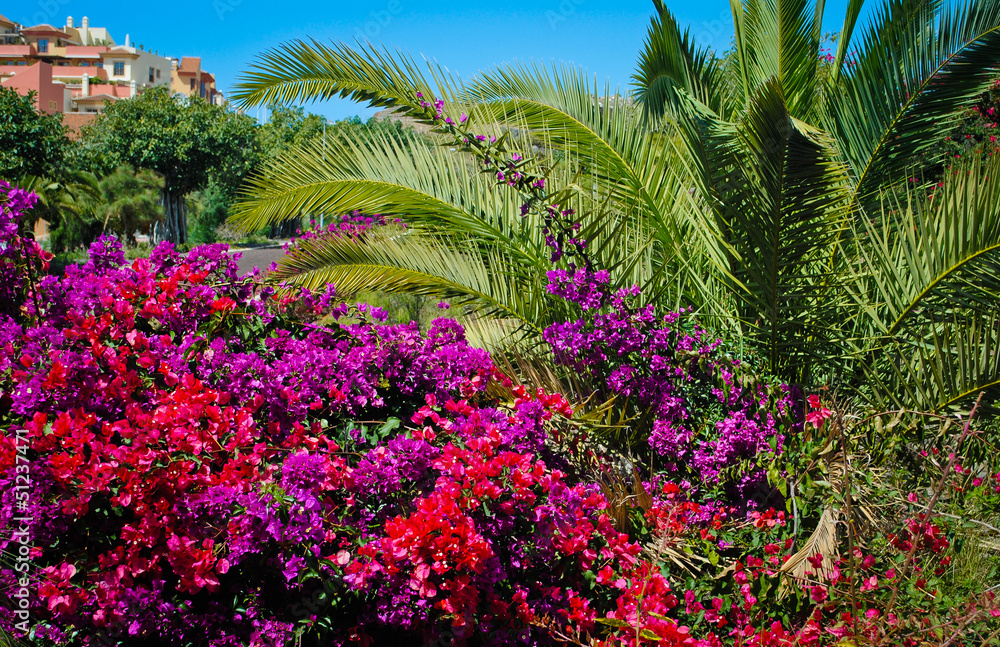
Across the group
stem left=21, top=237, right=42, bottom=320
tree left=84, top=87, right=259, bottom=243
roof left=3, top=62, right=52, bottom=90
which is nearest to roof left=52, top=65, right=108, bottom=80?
roof left=3, top=62, right=52, bottom=90

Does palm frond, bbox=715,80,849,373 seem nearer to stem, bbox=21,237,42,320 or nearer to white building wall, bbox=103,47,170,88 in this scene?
stem, bbox=21,237,42,320

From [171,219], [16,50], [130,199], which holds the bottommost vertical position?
[171,219]

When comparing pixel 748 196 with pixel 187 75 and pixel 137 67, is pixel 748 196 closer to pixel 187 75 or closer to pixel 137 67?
pixel 137 67

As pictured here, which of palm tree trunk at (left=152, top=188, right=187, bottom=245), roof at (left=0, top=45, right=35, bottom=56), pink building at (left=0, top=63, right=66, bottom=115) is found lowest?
palm tree trunk at (left=152, top=188, right=187, bottom=245)

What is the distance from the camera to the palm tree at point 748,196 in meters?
2.75

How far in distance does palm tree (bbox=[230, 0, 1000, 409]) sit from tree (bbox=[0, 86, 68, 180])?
47.3 feet

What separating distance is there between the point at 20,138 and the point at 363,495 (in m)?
17.9

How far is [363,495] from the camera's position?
1.96 meters

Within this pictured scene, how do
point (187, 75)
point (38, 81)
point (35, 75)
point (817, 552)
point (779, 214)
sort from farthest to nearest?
point (187, 75) → point (35, 75) → point (38, 81) → point (779, 214) → point (817, 552)

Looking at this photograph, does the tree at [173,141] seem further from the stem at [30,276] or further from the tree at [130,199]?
the stem at [30,276]

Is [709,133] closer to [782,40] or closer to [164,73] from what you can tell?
[782,40]

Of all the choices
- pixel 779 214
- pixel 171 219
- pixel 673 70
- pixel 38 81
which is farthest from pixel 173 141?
pixel 38 81

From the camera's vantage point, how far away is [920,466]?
114 inches

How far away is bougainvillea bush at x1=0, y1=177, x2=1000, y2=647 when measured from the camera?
178cm
